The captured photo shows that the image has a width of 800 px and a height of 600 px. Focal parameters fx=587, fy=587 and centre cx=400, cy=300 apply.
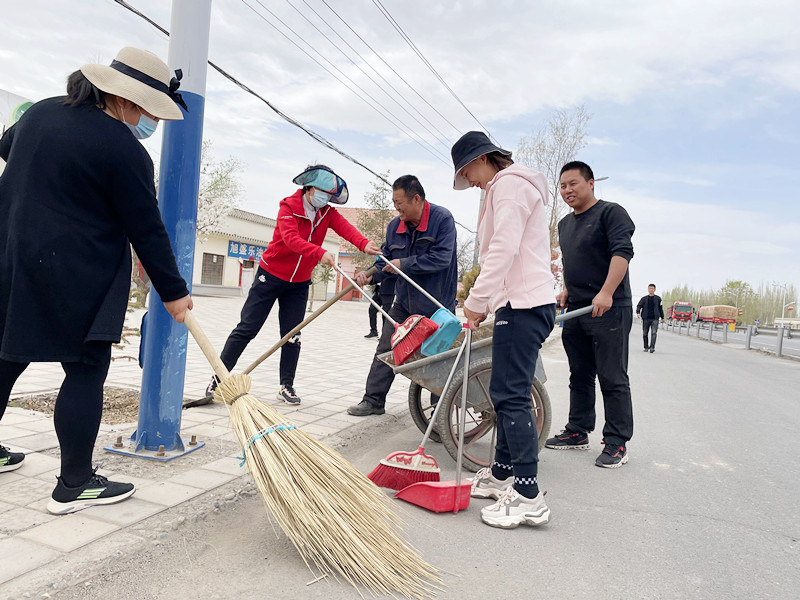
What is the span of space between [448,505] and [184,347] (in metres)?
1.70

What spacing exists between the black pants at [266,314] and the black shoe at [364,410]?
0.61 metres

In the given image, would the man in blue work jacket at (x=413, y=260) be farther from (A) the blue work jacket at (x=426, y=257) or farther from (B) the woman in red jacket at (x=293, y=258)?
(B) the woman in red jacket at (x=293, y=258)

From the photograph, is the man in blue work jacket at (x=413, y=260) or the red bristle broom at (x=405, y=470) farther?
the man in blue work jacket at (x=413, y=260)

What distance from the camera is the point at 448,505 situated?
9.39 feet

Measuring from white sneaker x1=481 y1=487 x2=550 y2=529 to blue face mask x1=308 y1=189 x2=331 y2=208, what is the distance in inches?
105

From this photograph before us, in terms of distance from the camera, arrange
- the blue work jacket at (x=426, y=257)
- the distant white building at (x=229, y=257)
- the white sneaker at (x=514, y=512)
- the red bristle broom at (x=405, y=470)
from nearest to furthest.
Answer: the white sneaker at (x=514, y=512) → the red bristle broom at (x=405, y=470) → the blue work jacket at (x=426, y=257) → the distant white building at (x=229, y=257)

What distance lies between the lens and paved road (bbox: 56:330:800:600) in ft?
6.91

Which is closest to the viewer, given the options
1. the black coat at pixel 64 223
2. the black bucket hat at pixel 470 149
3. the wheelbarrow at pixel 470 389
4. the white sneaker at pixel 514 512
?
Result: the black coat at pixel 64 223

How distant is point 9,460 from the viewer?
2812 mm

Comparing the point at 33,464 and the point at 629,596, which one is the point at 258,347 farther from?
the point at 629,596

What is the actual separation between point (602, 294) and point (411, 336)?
1.30m

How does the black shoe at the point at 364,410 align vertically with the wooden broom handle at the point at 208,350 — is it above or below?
below

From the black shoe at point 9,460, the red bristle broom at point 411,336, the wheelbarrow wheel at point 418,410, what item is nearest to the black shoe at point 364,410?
the wheelbarrow wheel at point 418,410

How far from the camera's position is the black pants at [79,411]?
240 cm
